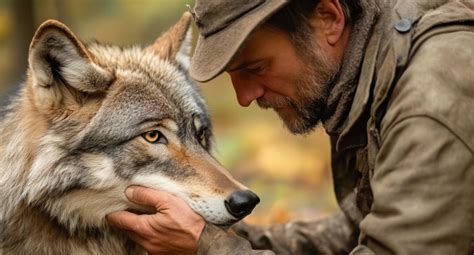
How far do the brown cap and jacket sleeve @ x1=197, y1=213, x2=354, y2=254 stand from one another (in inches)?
51.6

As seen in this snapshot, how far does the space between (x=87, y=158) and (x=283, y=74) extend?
37.4 inches

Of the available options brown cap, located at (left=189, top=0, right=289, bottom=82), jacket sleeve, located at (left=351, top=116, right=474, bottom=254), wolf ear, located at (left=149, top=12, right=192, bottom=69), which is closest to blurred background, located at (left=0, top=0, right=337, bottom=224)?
wolf ear, located at (left=149, top=12, right=192, bottom=69)

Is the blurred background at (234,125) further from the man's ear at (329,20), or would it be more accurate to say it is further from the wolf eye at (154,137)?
the man's ear at (329,20)

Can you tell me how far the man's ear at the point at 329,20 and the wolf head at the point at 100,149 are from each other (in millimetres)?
745

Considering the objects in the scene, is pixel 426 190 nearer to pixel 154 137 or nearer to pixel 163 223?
pixel 163 223

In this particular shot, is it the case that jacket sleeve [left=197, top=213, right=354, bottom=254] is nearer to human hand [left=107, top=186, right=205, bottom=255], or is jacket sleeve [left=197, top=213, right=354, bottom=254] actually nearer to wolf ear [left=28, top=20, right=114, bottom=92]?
human hand [left=107, top=186, right=205, bottom=255]

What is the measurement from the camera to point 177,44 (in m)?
4.19

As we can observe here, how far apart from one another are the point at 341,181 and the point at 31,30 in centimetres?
495

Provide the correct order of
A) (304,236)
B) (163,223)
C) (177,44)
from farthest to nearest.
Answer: (304,236) < (177,44) < (163,223)

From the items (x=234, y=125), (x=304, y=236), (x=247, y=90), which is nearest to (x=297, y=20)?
(x=247, y=90)

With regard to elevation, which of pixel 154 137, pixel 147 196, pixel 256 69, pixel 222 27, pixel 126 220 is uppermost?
pixel 222 27

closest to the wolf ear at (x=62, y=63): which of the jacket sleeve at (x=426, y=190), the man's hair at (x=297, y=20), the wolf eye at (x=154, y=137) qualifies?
the wolf eye at (x=154, y=137)

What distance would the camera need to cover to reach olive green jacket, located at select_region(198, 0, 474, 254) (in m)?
2.72

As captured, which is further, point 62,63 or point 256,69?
point 62,63
